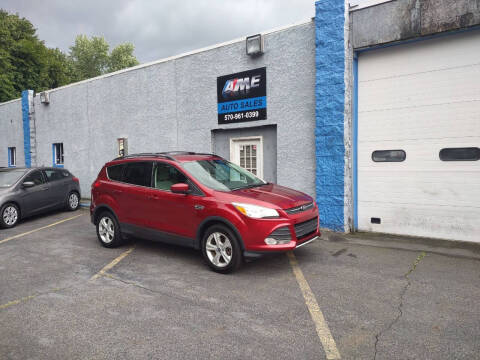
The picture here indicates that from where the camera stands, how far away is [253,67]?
9195mm

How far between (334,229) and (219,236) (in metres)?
3.62

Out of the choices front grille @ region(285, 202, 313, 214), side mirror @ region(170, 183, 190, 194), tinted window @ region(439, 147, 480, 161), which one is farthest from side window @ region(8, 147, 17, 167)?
tinted window @ region(439, 147, 480, 161)

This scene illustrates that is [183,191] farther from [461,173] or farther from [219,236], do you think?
[461,173]

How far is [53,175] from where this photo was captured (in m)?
10.8

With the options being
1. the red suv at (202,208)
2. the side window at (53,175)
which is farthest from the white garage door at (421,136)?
the side window at (53,175)

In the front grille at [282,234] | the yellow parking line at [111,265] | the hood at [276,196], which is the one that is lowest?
the yellow parking line at [111,265]

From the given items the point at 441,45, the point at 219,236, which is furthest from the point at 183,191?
the point at 441,45

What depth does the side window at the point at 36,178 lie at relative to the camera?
9944mm

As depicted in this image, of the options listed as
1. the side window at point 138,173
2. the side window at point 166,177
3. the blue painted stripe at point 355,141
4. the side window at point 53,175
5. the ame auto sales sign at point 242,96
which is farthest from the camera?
the side window at point 53,175

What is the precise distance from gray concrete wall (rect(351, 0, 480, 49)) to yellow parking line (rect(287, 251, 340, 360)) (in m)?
5.07

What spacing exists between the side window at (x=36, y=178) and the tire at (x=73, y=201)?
1.11 meters

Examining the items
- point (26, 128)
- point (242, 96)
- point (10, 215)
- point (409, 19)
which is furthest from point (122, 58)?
point (409, 19)

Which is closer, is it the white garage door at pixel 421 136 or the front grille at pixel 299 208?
the front grille at pixel 299 208

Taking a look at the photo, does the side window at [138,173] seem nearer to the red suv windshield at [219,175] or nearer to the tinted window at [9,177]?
the red suv windshield at [219,175]
